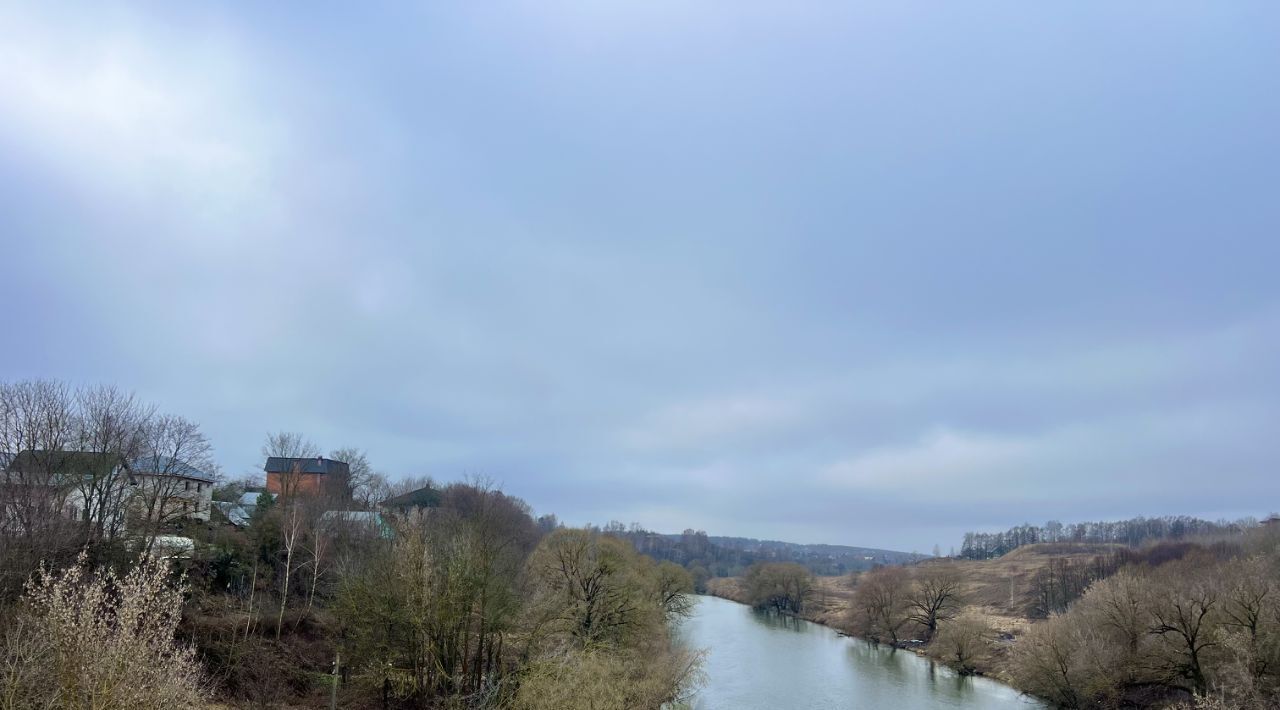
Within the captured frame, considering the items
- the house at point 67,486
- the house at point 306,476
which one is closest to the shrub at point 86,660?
the house at point 67,486

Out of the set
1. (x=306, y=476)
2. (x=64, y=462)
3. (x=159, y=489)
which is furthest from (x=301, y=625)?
(x=306, y=476)

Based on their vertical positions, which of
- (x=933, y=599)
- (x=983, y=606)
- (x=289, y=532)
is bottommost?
(x=983, y=606)

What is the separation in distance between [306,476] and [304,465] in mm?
7749

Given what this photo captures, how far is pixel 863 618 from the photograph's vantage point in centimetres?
7494

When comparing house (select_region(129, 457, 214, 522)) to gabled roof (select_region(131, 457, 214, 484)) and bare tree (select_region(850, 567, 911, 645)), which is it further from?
bare tree (select_region(850, 567, 911, 645))

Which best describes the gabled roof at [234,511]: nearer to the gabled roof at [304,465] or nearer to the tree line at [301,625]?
the gabled roof at [304,465]

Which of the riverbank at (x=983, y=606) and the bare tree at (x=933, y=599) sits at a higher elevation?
the bare tree at (x=933, y=599)

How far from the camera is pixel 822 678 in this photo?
48062 mm

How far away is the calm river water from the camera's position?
132ft

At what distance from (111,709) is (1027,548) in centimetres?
19512

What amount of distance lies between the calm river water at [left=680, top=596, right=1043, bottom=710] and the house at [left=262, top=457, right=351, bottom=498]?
107 ft

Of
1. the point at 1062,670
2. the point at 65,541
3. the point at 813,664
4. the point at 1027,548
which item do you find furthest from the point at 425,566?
the point at 1027,548

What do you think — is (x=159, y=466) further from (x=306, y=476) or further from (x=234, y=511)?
(x=306, y=476)

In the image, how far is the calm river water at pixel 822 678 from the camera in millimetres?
40188
